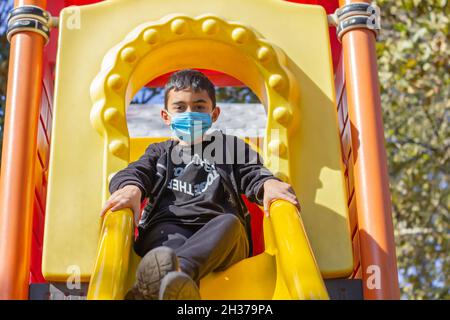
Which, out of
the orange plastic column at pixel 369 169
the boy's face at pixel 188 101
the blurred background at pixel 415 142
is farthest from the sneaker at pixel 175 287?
the blurred background at pixel 415 142

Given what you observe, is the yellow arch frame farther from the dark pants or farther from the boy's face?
the dark pants

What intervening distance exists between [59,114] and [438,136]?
4843 mm

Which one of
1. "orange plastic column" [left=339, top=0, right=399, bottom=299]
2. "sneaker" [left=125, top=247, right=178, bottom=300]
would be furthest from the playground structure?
"sneaker" [left=125, top=247, right=178, bottom=300]

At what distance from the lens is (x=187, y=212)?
2111mm

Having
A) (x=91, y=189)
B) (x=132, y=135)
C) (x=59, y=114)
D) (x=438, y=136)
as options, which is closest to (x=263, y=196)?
(x=91, y=189)

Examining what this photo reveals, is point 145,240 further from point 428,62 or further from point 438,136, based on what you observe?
point 438,136

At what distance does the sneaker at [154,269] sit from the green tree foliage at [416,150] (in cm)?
453

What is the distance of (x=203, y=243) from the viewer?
186cm

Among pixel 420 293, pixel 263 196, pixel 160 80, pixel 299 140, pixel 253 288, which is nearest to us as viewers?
pixel 253 288

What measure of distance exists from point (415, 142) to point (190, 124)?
4.69 m

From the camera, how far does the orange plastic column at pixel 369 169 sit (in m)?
2.17

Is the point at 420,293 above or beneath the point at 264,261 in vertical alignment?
above

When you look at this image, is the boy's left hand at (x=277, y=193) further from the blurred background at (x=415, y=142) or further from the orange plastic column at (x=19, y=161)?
the blurred background at (x=415, y=142)

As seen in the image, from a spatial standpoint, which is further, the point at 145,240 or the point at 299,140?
the point at 299,140
